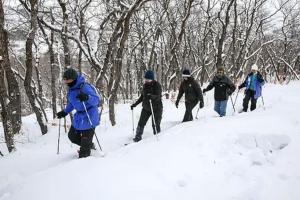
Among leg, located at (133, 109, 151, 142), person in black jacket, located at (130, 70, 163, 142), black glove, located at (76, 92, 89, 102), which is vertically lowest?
leg, located at (133, 109, 151, 142)

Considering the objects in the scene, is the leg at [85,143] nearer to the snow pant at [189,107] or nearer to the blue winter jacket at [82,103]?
the blue winter jacket at [82,103]

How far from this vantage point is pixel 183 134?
6.77 m

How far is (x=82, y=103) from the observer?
6.54 metres

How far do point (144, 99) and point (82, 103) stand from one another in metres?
2.83

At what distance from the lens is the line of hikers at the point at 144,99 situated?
6477mm

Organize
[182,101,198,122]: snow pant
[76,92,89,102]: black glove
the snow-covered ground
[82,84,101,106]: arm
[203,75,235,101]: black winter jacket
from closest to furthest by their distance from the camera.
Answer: the snow-covered ground < [76,92,89,102]: black glove < [82,84,101,106]: arm < [182,101,198,122]: snow pant < [203,75,235,101]: black winter jacket

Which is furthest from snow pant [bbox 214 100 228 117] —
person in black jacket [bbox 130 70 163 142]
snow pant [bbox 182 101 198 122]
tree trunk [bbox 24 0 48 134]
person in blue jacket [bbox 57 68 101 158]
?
tree trunk [bbox 24 0 48 134]

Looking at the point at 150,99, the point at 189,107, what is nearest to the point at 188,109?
the point at 189,107

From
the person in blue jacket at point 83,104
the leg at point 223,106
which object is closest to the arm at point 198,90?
the leg at point 223,106

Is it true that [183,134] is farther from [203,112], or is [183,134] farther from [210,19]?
[210,19]

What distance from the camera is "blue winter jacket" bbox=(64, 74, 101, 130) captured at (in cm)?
646

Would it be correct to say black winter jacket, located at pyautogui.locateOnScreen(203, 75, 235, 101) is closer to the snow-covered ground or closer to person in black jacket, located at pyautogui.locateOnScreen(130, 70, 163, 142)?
person in black jacket, located at pyautogui.locateOnScreen(130, 70, 163, 142)

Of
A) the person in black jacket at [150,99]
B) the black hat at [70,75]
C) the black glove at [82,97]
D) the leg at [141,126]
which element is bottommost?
the leg at [141,126]

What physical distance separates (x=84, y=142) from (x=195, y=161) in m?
2.25
